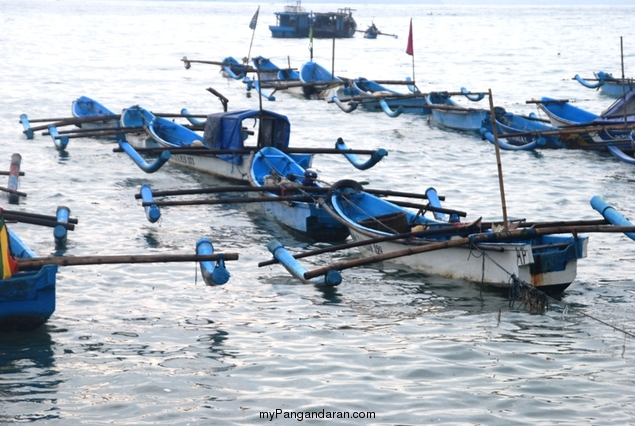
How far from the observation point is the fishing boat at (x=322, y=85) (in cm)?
3816

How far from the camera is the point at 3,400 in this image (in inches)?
407

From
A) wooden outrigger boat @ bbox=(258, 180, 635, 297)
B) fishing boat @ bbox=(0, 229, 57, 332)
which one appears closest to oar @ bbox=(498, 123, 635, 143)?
wooden outrigger boat @ bbox=(258, 180, 635, 297)

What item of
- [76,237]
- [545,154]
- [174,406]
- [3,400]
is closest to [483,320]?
[174,406]

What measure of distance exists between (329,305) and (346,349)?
1.81 meters

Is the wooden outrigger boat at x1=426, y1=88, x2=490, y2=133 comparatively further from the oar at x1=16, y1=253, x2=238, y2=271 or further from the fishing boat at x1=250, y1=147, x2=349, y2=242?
the oar at x1=16, y1=253, x2=238, y2=271

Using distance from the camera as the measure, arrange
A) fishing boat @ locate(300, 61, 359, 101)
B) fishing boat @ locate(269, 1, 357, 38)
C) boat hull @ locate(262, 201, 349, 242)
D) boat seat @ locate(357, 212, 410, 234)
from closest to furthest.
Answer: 1. boat seat @ locate(357, 212, 410, 234)
2. boat hull @ locate(262, 201, 349, 242)
3. fishing boat @ locate(300, 61, 359, 101)
4. fishing boat @ locate(269, 1, 357, 38)

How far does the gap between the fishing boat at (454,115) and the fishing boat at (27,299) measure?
68.6ft

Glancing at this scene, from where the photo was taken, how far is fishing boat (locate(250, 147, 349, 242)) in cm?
1714

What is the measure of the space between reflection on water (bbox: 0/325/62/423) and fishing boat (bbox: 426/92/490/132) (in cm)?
2093

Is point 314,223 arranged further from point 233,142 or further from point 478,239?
point 233,142

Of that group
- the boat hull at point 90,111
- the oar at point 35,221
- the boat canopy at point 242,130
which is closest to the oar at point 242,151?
the boat canopy at point 242,130

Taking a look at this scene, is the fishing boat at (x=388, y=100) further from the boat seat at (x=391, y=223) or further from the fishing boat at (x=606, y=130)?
the boat seat at (x=391, y=223)

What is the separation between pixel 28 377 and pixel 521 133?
55.9 ft

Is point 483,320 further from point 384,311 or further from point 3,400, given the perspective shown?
point 3,400
